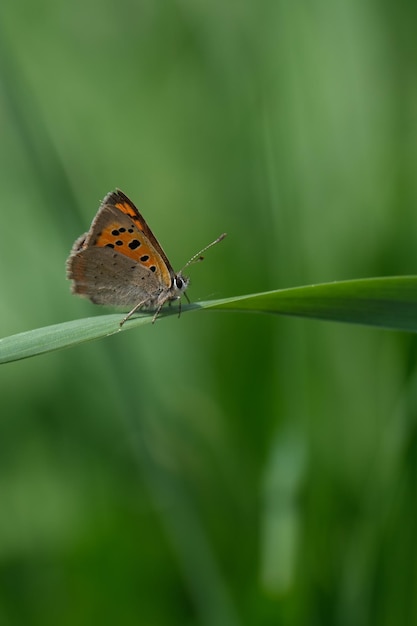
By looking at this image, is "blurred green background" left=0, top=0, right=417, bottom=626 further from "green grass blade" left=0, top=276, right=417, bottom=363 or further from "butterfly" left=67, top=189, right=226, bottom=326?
"green grass blade" left=0, top=276, right=417, bottom=363

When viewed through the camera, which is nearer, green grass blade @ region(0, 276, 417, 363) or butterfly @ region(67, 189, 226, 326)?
green grass blade @ region(0, 276, 417, 363)

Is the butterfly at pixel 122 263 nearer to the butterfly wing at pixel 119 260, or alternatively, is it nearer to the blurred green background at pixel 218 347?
the butterfly wing at pixel 119 260

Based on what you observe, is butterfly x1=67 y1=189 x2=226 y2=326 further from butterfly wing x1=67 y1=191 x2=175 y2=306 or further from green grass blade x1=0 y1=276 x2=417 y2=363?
green grass blade x1=0 y1=276 x2=417 y2=363

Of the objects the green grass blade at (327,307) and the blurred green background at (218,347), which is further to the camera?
the blurred green background at (218,347)

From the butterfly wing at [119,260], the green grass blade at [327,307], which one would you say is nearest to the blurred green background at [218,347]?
the butterfly wing at [119,260]

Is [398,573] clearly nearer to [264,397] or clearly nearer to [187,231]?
[264,397]

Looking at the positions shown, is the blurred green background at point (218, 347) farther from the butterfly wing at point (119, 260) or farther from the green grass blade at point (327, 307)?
the green grass blade at point (327, 307)

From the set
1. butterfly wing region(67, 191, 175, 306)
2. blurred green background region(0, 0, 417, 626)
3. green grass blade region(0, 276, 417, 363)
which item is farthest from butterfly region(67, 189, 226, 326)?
green grass blade region(0, 276, 417, 363)
